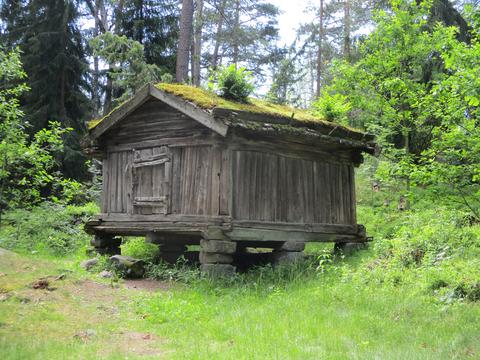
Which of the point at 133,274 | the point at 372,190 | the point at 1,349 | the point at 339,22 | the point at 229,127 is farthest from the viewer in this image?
the point at 339,22

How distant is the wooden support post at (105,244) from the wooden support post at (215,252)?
4.56 m

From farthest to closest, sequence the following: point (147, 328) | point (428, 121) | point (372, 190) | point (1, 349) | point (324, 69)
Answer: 1. point (324, 69)
2. point (372, 190)
3. point (428, 121)
4. point (147, 328)
5. point (1, 349)

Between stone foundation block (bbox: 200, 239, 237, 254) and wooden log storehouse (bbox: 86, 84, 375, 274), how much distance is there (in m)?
0.02

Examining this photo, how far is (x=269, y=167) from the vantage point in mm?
12070

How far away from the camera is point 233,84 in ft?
41.2

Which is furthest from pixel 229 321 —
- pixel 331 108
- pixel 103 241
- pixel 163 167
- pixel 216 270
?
pixel 331 108

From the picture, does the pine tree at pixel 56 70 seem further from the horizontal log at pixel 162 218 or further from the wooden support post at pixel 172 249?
the wooden support post at pixel 172 249

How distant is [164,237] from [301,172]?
157 inches

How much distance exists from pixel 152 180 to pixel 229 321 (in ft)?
20.4

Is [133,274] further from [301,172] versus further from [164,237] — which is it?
[301,172]

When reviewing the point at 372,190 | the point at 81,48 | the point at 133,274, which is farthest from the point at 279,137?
the point at 81,48

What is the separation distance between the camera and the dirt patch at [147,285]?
10408 mm

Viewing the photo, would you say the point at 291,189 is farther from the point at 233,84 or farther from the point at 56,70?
the point at 56,70

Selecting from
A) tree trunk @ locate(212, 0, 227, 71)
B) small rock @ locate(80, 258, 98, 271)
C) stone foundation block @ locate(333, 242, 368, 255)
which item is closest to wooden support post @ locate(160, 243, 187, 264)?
small rock @ locate(80, 258, 98, 271)
